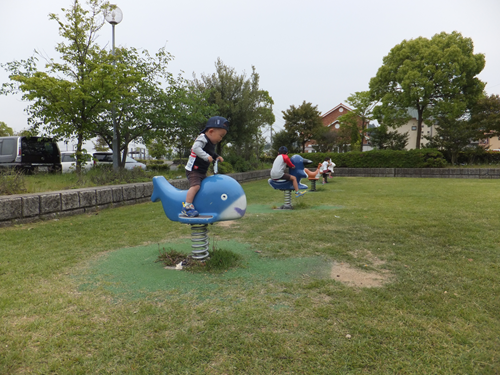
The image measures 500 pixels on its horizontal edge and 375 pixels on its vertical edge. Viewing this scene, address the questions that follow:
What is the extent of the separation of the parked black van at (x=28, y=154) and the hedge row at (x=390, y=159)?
16.9 meters

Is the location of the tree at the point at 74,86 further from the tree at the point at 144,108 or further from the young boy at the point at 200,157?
the young boy at the point at 200,157

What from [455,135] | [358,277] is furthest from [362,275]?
[455,135]

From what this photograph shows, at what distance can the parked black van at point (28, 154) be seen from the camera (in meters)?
11.6

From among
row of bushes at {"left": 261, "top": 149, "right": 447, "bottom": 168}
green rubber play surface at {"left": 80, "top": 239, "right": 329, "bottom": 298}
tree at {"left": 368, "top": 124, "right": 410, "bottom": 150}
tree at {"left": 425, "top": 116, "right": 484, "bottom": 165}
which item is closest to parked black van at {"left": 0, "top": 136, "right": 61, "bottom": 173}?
green rubber play surface at {"left": 80, "top": 239, "right": 329, "bottom": 298}

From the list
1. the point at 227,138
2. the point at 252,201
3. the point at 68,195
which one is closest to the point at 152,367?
the point at 68,195

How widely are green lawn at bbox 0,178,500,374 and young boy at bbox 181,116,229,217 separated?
0.82 meters

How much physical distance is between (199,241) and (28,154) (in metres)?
11.2

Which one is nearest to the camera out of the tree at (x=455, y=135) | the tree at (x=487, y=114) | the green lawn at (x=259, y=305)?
the green lawn at (x=259, y=305)

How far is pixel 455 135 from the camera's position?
22.5 meters

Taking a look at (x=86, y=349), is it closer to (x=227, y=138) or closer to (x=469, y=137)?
(x=227, y=138)

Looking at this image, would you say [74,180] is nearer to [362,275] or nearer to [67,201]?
[67,201]

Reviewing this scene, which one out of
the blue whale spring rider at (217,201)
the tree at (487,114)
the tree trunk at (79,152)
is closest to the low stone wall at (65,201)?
the tree trunk at (79,152)

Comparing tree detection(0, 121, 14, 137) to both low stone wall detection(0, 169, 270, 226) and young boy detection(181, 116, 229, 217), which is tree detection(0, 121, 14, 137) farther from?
young boy detection(181, 116, 229, 217)

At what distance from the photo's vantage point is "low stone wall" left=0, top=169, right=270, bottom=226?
6.17m
